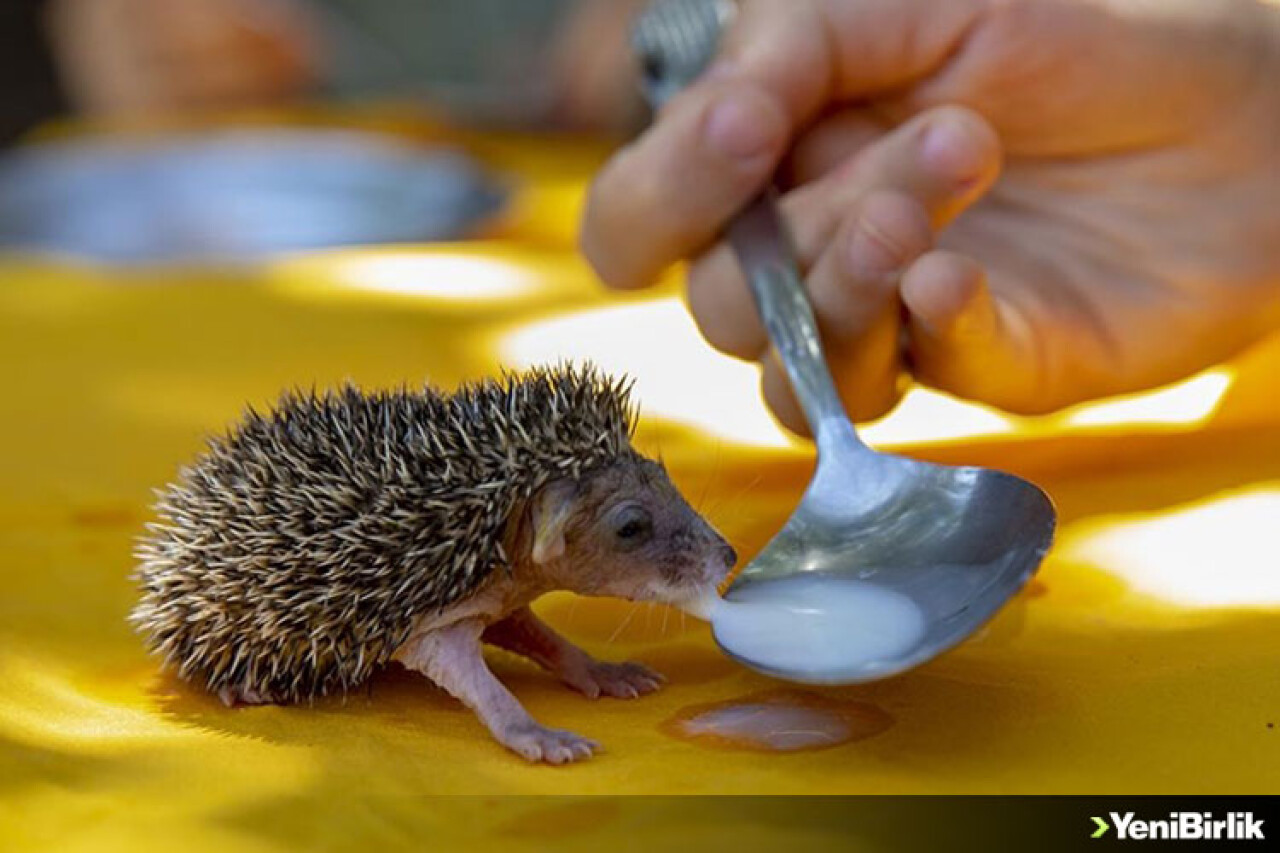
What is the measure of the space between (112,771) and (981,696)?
0.47 m

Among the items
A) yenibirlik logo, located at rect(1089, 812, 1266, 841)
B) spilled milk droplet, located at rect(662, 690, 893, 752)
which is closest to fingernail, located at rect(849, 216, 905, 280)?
spilled milk droplet, located at rect(662, 690, 893, 752)

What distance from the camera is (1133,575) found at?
3.52 feet

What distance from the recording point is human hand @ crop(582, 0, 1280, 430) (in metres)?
1.19

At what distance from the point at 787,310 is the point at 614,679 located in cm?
36

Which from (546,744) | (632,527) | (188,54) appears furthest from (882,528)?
(188,54)

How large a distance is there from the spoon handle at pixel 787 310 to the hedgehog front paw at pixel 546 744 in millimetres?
321

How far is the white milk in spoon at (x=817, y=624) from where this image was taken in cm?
84

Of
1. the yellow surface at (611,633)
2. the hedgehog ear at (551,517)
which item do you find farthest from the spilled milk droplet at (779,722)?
the hedgehog ear at (551,517)

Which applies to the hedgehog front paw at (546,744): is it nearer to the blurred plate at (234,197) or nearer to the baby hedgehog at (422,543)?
the baby hedgehog at (422,543)

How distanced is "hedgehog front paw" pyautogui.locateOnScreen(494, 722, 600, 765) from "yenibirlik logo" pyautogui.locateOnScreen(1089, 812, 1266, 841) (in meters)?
0.26

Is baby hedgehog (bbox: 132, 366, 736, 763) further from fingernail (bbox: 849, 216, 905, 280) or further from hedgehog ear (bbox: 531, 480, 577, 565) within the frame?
fingernail (bbox: 849, 216, 905, 280)

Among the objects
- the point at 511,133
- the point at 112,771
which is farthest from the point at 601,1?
the point at 112,771

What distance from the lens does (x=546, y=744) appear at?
83 cm

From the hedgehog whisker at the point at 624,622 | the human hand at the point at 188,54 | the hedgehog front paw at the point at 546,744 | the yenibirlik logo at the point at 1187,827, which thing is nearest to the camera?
the yenibirlik logo at the point at 1187,827
